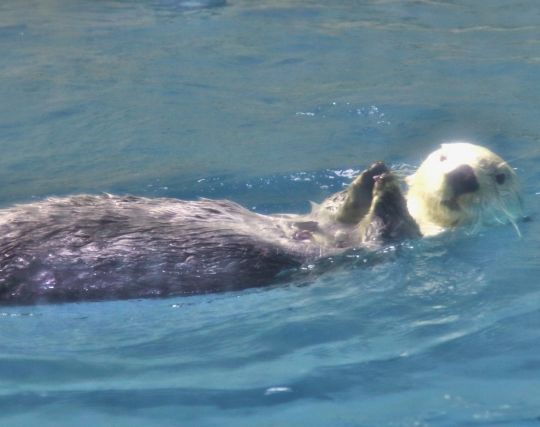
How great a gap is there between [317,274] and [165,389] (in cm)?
118

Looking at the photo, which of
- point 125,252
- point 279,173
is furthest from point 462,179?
point 279,173

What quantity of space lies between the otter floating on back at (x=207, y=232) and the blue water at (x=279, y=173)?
12cm

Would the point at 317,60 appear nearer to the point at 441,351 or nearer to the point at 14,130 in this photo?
the point at 14,130

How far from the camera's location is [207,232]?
197 inches

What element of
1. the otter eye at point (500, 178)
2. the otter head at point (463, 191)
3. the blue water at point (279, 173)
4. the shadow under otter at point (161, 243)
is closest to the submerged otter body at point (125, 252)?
the shadow under otter at point (161, 243)

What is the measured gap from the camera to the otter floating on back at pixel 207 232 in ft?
15.6

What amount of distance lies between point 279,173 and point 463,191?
6.97 feet

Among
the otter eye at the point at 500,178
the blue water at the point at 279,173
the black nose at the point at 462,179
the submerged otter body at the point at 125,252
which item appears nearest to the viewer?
the blue water at the point at 279,173

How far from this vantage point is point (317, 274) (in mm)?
5137

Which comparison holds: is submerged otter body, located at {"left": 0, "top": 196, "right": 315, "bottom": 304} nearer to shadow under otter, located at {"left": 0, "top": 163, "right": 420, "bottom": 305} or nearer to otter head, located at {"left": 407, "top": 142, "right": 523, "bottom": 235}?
shadow under otter, located at {"left": 0, "top": 163, "right": 420, "bottom": 305}

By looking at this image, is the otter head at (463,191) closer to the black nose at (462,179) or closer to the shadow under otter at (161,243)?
the black nose at (462,179)

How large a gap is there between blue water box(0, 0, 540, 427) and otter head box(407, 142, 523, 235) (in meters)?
0.15

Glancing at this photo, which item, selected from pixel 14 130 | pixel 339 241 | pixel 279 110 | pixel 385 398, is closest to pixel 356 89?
pixel 279 110

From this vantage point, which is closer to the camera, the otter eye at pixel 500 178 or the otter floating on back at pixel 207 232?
the otter floating on back at pixel 207 232
